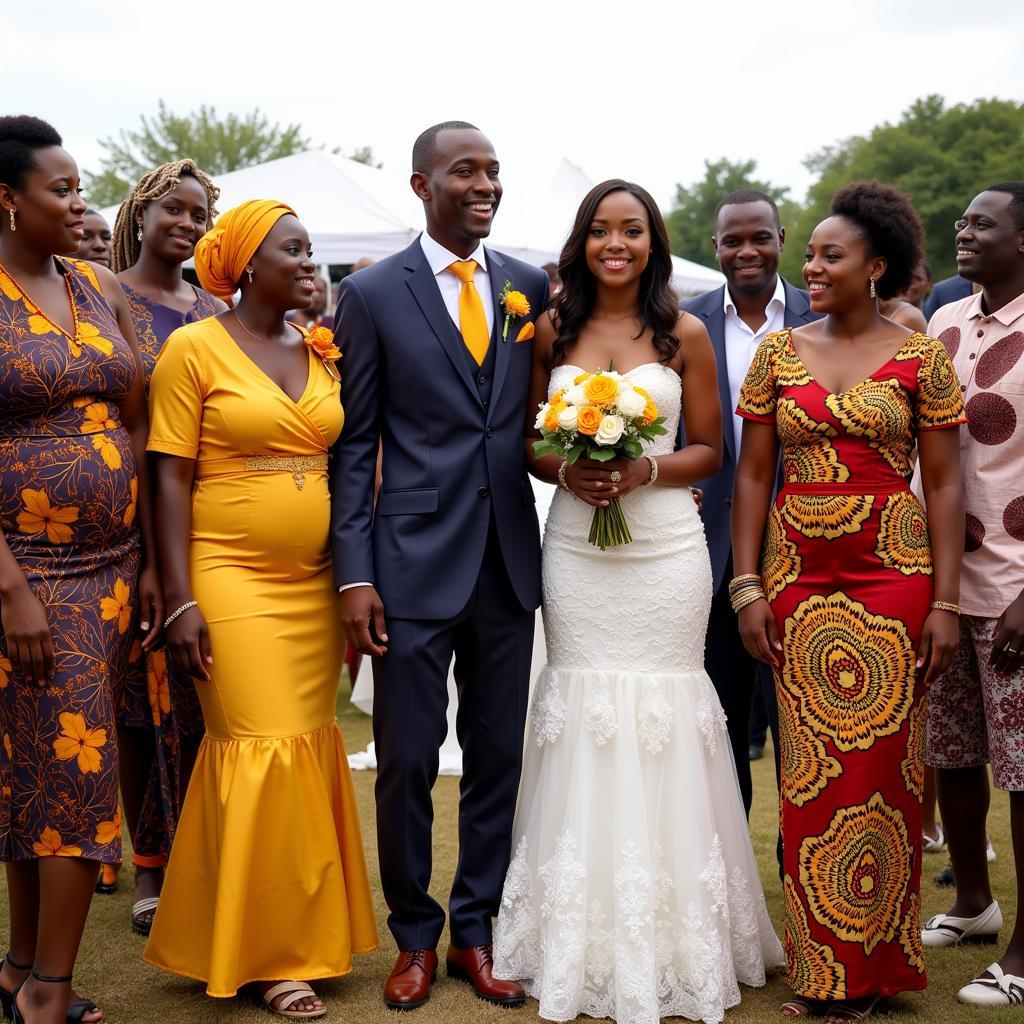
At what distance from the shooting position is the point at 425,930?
4742 mm

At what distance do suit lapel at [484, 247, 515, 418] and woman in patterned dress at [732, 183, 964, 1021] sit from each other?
107cm

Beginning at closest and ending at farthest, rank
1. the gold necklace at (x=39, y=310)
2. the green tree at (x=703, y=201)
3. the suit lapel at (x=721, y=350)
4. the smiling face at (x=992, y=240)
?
the gold necklace at (x=39, y=310) < the smiling face at (x=992, y=240) < the suit lapel at (x=721, y=350) < the green tree at (x=703, y=201)

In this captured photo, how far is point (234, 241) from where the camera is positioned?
4.65 meters

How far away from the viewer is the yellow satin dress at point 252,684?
449cm

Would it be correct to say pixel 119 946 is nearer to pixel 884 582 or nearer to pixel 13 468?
pixel 13 468

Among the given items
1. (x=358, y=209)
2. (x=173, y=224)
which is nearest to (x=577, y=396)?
(x=173, y=224)

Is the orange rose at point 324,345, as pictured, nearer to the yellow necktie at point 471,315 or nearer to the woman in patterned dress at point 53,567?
the yellow necktie at point 471,315

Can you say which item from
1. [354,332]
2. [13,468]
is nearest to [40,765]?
[13,468]

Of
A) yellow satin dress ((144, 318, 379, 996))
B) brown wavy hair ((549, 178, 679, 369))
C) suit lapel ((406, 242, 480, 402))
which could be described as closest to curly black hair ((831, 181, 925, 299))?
brown wavy hair ((549, 178, 679, 369))

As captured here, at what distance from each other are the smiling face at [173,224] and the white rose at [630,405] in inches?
93.9

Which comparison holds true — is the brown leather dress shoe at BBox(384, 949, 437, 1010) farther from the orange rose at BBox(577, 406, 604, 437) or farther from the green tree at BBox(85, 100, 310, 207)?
the green tree at BBox(85, 100, 310, 207)

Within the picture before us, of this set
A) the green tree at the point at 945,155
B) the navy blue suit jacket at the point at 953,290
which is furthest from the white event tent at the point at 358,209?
the green tree at the point at 945,155

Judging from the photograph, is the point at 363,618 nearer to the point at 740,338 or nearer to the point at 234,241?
the point at 234,241

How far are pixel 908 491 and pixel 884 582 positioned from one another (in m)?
0.36
